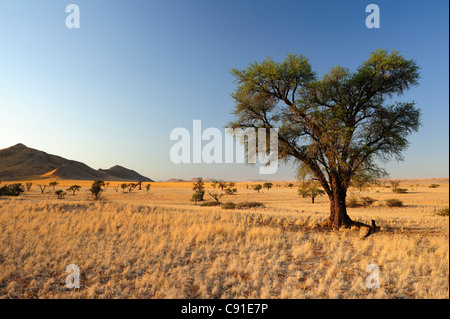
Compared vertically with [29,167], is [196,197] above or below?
below

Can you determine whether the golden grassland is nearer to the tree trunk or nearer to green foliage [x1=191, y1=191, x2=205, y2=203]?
the tree trunk

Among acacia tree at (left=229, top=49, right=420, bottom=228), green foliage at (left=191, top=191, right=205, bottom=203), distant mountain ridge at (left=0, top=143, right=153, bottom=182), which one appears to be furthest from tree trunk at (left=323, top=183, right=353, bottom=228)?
distant mountain ridge at (left=0, top=143, right=153, bottom=182)

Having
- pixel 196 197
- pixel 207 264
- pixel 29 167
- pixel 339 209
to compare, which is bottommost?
pixel 196 197

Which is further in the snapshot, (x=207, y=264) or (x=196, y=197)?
(x=196, y=197)

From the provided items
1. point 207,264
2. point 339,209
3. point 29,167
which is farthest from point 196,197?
point 29,167

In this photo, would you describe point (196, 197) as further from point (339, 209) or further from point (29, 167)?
point (29, 167)

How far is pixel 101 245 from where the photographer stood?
8805mm

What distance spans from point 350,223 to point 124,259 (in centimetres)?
1249

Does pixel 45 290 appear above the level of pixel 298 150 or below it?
below

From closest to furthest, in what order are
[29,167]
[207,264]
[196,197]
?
[207,264] < [196,197] < [29,167]

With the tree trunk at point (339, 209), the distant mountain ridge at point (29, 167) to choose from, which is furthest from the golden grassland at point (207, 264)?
the distant mountain ridge at point (29, 167)

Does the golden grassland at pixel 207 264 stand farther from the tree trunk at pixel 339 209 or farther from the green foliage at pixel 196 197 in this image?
the green foliage at pixel 196 197
